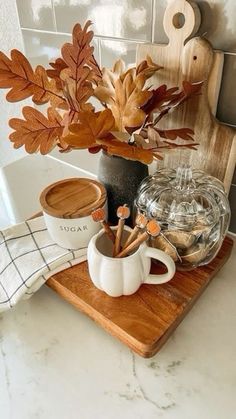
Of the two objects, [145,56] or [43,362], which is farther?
[145,56]

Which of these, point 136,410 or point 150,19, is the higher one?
point 150,19

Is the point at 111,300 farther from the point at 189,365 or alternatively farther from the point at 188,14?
the point at 188,14

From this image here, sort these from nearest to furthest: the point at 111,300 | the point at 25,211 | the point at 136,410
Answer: the point at 136,410 → the point at 111,300 → the point at 25,211

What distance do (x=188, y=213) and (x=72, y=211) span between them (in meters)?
0.18

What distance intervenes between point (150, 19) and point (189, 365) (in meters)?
0.54

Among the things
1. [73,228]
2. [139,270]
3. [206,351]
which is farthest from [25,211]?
[206,351]

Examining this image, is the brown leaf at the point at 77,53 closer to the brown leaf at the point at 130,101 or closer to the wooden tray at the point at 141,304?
the brown leaf at the point at 130,101

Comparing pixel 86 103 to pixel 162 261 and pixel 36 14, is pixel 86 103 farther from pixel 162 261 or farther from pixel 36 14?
pixel 36 14

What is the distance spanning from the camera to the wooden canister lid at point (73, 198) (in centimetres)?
54

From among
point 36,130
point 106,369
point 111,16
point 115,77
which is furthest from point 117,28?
point 106,369

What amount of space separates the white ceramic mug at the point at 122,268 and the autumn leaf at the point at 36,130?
0.16 metres

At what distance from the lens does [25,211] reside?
2.47 ft

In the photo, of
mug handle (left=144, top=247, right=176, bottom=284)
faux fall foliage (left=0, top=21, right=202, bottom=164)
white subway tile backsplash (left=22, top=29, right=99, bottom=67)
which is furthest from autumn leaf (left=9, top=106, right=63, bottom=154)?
white subway tile backsplash (left=22, top=29, right=99, bottom=67)

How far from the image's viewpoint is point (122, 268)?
0.47 meters
